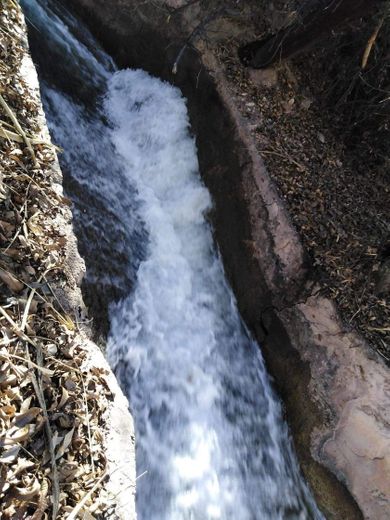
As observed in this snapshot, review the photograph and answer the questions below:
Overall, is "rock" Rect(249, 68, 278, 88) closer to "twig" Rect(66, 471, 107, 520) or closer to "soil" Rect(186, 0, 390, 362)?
"soil" Rect(186, 0, 390, 362)

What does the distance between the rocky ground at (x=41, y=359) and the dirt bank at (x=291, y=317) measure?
2.24m

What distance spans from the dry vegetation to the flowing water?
1136 mm

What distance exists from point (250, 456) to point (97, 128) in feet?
13.2

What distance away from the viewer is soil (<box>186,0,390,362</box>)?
3986 millimetres

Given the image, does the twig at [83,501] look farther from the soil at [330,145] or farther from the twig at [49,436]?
the soil at [330,145]

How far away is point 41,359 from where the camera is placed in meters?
1.80

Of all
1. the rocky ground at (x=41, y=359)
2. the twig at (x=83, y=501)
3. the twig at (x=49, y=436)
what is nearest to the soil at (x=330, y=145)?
the rocky ground at (x=41, y=359)

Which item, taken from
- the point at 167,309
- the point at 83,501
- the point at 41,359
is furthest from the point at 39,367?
the point at 167,309

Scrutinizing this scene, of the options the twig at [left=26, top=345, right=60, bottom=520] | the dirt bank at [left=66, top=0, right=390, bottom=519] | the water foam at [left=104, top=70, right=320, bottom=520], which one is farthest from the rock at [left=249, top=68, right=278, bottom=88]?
the twig at [left=26, top=345, right=60, bottom=520]

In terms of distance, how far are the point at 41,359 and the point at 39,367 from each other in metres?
0.05

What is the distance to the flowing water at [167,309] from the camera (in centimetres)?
314

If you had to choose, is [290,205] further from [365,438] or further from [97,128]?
[97,128]

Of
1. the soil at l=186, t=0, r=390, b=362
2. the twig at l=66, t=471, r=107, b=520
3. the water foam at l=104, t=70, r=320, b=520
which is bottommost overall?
the water foam at l=104, t=70, r=320, b=520

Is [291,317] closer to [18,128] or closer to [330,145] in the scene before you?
[330,145]
